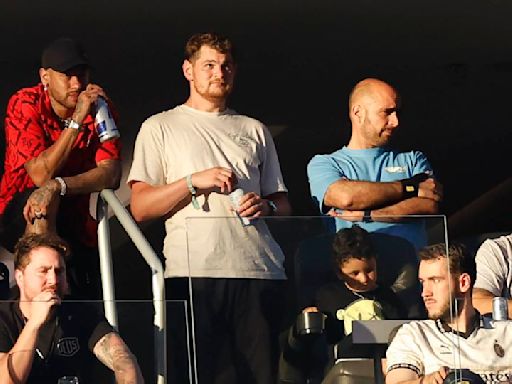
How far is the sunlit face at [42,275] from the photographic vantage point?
9.52 m

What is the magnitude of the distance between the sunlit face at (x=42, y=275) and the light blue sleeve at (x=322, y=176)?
5.56 feet

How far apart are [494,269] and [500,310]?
937 mm

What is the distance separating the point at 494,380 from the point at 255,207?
4.59ft

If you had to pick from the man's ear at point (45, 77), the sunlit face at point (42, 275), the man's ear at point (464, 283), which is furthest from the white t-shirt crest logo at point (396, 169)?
the sunlit face at point (42, 275)

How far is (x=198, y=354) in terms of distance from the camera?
9453mm

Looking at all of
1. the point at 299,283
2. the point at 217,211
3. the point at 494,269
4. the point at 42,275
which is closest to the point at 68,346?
the point at 42,275

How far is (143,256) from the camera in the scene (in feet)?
33.0

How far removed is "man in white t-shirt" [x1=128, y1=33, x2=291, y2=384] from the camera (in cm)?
953

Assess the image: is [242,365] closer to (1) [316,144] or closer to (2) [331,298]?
(2) [331,298]

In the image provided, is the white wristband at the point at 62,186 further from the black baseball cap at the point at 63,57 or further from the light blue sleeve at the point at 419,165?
the light blue sleeve at the point at 419,165

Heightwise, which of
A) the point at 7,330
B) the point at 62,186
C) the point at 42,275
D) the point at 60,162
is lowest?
the point at 7,330

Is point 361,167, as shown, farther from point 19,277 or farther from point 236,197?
point 19,277

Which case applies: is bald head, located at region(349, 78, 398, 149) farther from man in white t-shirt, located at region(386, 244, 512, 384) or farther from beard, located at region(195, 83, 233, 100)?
man in white t-shirt, located at region(386, 244, 512, 384)

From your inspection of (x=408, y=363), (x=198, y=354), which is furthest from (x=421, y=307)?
(x=198, y=354)
